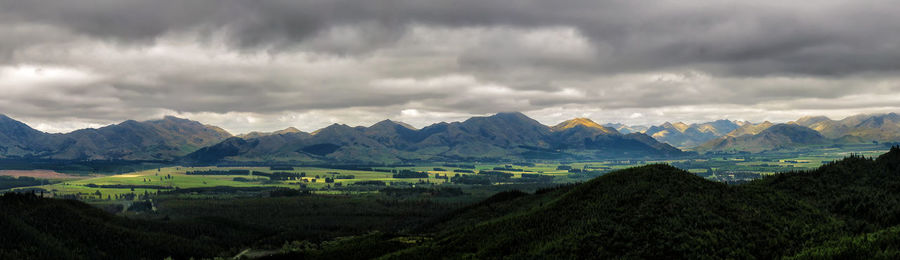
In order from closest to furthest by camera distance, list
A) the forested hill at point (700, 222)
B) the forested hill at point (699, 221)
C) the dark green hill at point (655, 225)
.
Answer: the forested hill at point (700, 222), the forested hill at point (699, 221), the dark green hill at point (655, 225)

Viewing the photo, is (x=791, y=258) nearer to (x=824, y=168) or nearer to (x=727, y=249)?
(x=727, y=249)

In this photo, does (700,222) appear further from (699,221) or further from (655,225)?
(655,225)

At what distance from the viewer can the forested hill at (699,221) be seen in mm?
106375

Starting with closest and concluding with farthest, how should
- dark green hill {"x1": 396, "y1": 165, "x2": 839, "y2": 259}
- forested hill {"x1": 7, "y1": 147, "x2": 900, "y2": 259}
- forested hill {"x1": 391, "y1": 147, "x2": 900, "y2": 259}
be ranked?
forested hill {"x1": 7, "y1": 147, "x2": 900, "y2": 259}, forested hill {"x1": 391, "y1": 147, "x2": 900, "y2": 259}, dark green hill {"x1": 396, "y1": 165, "x2": 839, "y2": 259}

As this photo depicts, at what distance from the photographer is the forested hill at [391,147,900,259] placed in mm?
106375

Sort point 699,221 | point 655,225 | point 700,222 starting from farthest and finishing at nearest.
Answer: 1. point 699,221
2. point 655,225
3. point 700,222

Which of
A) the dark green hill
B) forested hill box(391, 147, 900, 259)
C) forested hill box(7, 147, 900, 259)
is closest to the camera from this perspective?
forested hill box(7, 147, 900, 259)

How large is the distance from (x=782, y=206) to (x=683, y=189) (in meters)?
24.7

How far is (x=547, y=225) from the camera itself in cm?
14225

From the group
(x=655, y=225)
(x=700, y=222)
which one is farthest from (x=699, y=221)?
(x=655, y=225)

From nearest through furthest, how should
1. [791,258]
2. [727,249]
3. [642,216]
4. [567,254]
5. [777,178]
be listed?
[791,258] < [727,249] < [567,254] < [642,216] < [777,178]

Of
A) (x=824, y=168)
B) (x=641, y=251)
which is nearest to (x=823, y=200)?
(x=824, y=168)

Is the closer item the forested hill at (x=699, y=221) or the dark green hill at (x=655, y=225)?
the forested hill at (x=699, y=221)

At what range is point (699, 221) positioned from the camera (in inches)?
4646
